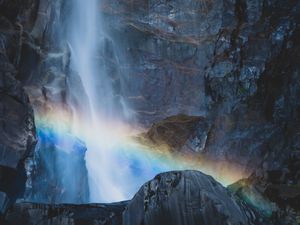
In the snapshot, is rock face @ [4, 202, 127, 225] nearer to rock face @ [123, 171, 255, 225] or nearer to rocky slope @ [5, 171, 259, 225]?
rocky slope @ [5, 171, 259, 225]

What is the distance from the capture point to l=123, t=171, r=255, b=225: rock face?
14.6m

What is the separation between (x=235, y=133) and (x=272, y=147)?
279 cm

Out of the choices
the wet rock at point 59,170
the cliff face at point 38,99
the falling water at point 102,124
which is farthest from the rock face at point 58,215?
the falling water at point 102,124

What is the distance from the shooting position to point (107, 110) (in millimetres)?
28500

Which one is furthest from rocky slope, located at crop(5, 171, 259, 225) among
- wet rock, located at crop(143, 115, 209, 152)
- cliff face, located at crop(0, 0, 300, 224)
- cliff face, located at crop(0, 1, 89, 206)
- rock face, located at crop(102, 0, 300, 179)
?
rock face, located at crop(102, 0, 300, 179)

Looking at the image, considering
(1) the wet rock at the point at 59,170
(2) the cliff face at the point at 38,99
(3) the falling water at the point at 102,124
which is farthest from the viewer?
(3) the falling water at the point at 102,124

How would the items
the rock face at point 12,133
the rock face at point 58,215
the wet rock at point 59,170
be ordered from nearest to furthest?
1. the rock face at point 58,215
2. the rock face at point 12,133
3. the wet rock at point 59,170

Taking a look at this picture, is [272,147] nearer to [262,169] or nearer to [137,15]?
[262,169]

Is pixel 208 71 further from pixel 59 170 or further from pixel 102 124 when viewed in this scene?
pixel 59 170

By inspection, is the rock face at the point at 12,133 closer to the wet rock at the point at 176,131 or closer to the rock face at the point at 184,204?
the rock face at the point at 184,204

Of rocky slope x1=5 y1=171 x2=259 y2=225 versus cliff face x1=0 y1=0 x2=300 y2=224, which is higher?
cliff face x1=0 y1=0 x2=300 y2=224

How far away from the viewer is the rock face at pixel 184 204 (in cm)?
1456

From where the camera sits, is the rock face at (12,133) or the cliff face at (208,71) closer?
the rock face at (12,133)

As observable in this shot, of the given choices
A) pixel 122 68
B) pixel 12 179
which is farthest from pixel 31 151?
pixel 122 68
